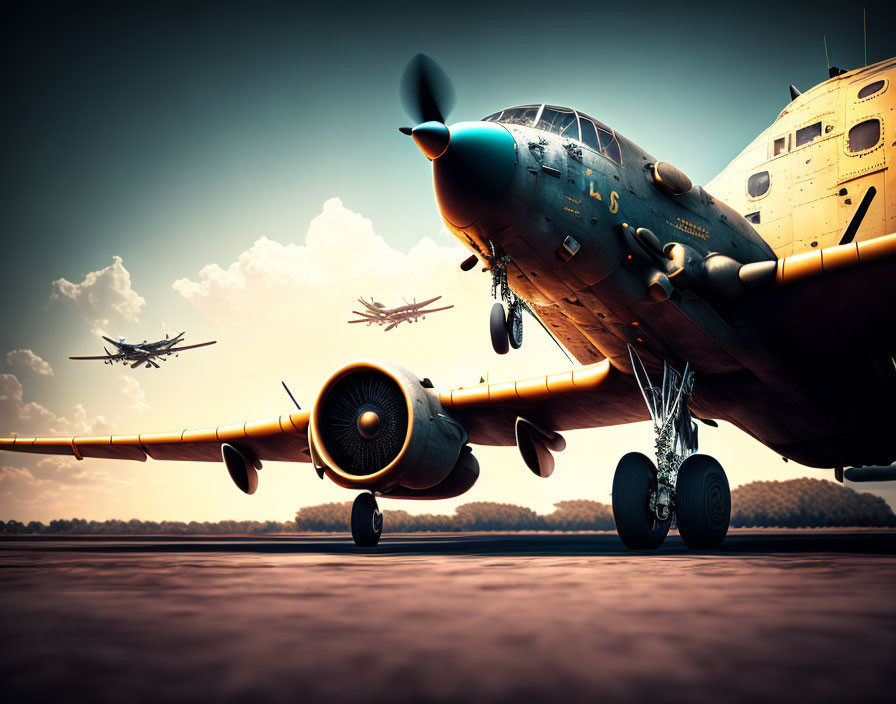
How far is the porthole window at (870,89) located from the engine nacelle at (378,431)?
992 cm

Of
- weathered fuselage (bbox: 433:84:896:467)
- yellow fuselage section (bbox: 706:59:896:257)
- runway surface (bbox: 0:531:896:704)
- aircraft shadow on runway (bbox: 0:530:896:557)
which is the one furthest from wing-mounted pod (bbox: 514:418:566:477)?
runway surface (bbox: 0:531:896:704)

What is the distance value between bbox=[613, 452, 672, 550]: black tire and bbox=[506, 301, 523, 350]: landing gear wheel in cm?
246

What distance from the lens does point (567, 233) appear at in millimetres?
9023

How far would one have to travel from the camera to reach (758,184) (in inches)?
512

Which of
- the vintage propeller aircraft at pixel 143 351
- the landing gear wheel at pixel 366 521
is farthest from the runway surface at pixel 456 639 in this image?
the vintage propeller aircraft at pixel 143 351

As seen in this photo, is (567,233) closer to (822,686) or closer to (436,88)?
(436,88)

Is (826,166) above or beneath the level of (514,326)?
above

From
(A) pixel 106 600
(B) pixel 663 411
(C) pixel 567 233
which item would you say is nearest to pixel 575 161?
(C) pixel 567 233

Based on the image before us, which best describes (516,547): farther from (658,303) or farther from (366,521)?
(658,303)

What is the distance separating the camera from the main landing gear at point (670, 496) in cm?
895

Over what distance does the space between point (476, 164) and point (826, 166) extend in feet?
25.6

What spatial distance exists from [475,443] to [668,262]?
7.20m

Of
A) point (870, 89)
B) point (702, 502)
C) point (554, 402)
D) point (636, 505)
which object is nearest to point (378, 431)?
point (554, 402)

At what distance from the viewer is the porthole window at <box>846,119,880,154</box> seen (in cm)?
1159
